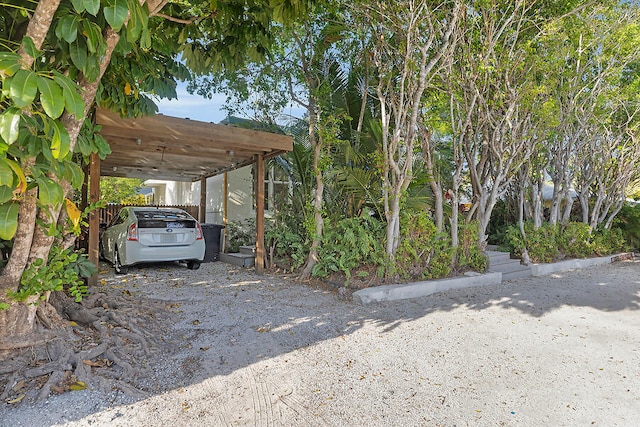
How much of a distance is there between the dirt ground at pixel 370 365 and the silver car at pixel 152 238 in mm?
1470

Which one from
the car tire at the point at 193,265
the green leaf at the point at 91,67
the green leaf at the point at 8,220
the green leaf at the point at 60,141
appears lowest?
the car tire at the point at 193,265

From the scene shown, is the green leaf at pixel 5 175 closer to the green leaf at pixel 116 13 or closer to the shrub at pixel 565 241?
the green leaf at pixel 116 13

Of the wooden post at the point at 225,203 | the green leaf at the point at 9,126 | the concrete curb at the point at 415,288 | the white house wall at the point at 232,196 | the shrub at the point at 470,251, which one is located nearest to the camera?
the green leaf at the point at 9,126

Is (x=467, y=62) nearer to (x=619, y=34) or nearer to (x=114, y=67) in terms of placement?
(x=619, y=34)

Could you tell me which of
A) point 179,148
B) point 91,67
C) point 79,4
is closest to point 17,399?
point 91,67

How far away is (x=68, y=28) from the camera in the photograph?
1961 mm

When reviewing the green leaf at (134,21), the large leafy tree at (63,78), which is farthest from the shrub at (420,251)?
the green leaf at (134,21)

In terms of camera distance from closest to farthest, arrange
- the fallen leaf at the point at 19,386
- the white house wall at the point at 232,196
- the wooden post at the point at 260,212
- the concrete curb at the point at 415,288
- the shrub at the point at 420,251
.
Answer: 1. the fallen leaf at the point at 19,386
2. the concrete curb at the point at 415,288
3. the shrub at the point at 420,251
4. the wooden post at the point at 260,212
5. the white house wall at the point at 232,196

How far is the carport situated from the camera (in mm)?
5766

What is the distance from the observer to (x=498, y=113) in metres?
7.89

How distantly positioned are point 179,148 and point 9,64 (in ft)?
20.1

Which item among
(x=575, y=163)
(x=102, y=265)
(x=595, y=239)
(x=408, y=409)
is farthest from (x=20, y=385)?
(x=595, y=239)

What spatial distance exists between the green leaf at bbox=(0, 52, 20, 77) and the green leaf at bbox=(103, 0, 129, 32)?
0.44 meters

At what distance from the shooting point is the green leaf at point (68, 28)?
1937mm
